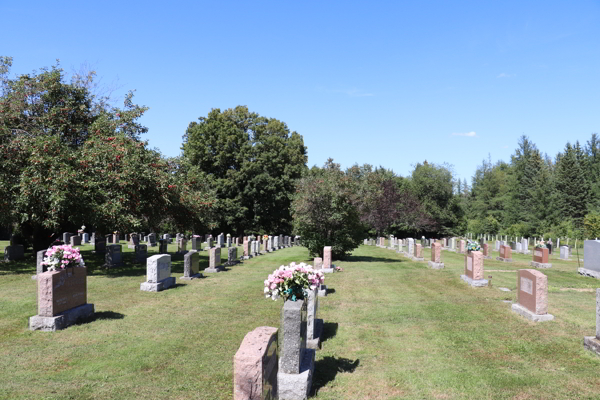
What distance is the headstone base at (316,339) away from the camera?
8.64 m

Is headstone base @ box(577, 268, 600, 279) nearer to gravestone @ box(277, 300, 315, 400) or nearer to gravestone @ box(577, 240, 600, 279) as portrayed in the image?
gravestone @ box(577, 240, 600, 279)

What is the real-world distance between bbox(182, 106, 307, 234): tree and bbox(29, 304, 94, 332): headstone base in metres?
36.3

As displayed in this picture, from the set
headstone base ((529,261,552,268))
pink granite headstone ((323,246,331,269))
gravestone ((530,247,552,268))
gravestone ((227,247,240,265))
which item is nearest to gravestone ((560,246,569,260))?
gravestone ((530,247,552,268))

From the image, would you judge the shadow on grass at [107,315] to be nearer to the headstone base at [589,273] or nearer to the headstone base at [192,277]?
the headstone base at [192,277]

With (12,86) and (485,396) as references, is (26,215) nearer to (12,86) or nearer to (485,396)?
(12,86)

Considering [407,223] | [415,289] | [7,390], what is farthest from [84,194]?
[407,223]

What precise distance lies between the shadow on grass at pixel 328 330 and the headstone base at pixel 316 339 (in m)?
0.14

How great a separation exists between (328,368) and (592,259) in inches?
697

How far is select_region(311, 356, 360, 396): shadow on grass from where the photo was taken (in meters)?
6.88

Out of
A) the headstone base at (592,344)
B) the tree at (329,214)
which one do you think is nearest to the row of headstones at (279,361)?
the headstone base at (592,344)

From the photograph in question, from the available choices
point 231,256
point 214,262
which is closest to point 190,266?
point 214,262

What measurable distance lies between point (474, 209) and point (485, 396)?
279 feet

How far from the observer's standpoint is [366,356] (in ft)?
26.9

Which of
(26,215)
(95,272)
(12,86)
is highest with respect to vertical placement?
(12,86)
